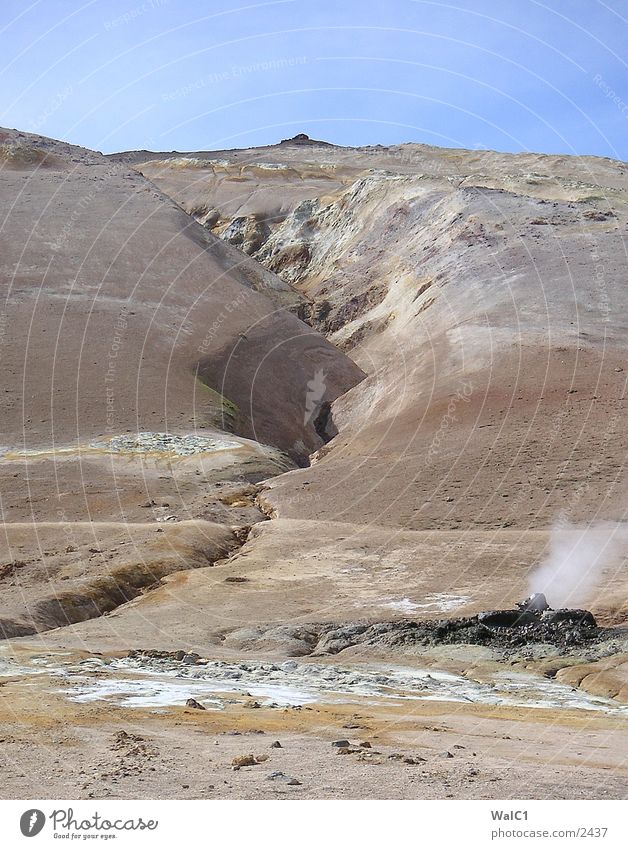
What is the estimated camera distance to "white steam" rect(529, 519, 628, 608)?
27.4 m

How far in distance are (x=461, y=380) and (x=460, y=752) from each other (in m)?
38.4

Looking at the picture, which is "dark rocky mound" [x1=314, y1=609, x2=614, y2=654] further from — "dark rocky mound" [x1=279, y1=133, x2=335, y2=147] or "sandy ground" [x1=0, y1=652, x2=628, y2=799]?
"dark rocky mound" [x1=279, y1=133, x2=335, y2=147]

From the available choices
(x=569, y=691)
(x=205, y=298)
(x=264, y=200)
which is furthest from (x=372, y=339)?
(x=569, y=691)

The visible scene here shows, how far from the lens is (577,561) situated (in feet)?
99.2

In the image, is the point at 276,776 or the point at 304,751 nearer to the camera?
the point at 276,776

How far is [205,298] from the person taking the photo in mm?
65125

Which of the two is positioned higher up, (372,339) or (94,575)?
(372,339)

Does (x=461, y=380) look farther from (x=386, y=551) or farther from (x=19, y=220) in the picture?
(x=19, y=220)

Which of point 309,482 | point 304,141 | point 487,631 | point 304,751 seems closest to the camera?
point 304,751

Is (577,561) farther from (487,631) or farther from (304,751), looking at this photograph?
(304,751)

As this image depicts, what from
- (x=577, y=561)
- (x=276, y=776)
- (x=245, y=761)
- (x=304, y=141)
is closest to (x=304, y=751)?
(x=245, y=761)

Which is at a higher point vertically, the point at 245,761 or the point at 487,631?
the point at 245,761

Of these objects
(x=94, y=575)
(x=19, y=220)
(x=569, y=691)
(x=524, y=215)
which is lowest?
(x=94, y=575)

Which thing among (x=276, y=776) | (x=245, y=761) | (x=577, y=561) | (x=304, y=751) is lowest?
(x=577, y=561)
